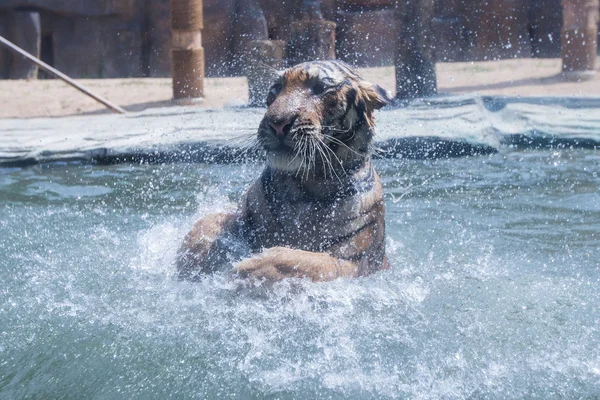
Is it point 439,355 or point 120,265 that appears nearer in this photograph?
point 439,355

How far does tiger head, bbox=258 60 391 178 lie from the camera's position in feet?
10.7

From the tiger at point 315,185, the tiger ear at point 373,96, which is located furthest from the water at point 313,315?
the tiger ear at point 373,96

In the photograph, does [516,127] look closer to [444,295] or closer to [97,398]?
[444,295]

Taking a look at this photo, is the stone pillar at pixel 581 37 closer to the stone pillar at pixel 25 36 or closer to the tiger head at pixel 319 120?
the stone pillar at pixel 25 36

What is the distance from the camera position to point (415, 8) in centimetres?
986

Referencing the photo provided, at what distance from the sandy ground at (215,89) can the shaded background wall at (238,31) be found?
75.0 inches

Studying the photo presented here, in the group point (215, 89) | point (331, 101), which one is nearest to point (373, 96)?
point (331, 101)

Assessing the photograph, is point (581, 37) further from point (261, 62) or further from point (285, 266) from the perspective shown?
point (285, 266)

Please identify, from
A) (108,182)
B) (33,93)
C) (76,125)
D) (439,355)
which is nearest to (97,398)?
(439,355)

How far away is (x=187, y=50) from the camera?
1106 centimetres

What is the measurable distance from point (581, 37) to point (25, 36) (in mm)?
10053

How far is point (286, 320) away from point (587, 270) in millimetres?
1697

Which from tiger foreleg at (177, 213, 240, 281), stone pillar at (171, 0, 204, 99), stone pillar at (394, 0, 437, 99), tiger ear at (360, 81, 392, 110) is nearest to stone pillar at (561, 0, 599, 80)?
stone pillar at (394, 0, 437, 99)

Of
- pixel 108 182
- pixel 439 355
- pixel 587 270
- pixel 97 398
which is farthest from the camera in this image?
pixel 108 182
